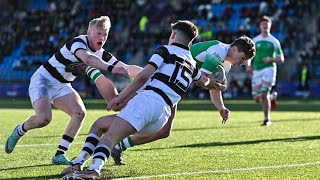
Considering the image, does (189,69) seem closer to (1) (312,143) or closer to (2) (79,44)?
(2) (79,44)

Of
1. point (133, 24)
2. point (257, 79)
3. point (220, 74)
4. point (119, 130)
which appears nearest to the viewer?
point (119, 130)

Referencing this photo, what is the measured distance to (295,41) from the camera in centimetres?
3934

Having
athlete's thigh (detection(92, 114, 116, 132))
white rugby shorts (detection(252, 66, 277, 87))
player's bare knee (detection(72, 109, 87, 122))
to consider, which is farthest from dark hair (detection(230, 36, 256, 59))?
white rugby shorts (detection(252, 66, 277, 87))

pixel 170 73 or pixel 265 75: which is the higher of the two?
pixel 170 73

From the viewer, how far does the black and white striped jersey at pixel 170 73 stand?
331 inches

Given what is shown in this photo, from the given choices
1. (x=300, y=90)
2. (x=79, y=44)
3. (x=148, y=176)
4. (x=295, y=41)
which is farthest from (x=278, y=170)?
(x=295, y=41)

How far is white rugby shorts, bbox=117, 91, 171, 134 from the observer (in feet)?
26.6

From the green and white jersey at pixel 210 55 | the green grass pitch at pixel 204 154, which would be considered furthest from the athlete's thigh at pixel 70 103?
the green and white jersey at pixel 210 55

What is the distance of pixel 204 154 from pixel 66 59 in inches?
101

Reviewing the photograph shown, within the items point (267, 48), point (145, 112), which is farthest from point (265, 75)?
point (145, 112)

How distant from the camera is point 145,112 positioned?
8.16m

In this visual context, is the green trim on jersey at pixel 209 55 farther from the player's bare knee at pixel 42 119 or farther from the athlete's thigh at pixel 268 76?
the athlete's thigh at pixel 268 76

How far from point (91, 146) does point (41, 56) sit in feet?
121

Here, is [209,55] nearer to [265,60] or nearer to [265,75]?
[265,60]
